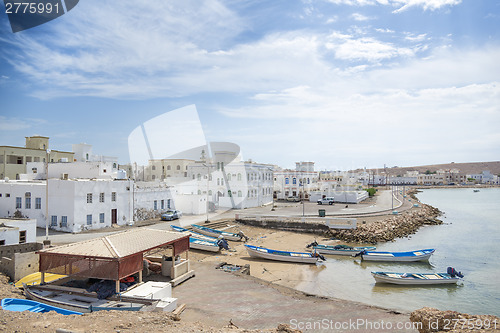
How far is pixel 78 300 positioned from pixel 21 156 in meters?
34.8

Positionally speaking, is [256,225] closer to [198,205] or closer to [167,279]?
[198,205]

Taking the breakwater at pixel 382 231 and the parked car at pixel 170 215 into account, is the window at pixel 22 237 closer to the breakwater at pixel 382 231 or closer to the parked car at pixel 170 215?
the parked car at pixel 170 215

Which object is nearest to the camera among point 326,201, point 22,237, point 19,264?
point 19,264

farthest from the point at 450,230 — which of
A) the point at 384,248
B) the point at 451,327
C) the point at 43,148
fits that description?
the point at 43,148

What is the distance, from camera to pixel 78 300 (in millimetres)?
11461

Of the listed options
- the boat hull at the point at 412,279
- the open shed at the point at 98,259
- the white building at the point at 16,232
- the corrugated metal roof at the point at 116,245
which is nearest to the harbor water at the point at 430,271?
the boat hull at the point at 412,279

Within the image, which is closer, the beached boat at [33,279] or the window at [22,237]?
the beached boat at [33,279]

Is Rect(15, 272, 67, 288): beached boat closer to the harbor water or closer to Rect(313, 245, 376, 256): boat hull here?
the harbor water

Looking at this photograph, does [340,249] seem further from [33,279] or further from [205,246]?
[33,279]

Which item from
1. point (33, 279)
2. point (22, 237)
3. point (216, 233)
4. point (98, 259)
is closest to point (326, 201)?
point (216, 233)

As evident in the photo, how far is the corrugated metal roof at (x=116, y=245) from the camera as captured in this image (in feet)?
39.4

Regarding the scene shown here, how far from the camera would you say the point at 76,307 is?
1080cm

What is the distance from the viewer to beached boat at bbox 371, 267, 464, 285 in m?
18.6

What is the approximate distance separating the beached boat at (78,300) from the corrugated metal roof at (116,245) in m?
1.37
